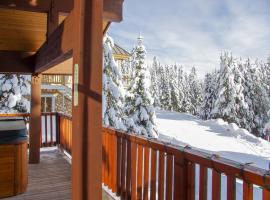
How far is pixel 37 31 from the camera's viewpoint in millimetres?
5754

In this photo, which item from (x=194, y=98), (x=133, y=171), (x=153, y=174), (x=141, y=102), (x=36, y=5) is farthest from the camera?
(x=194, y=98)

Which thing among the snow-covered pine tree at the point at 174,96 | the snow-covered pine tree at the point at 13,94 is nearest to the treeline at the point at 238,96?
the snow-covered pine tree at the point at 174,96

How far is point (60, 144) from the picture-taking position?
8.59 metres

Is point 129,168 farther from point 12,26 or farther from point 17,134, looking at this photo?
point 12,26

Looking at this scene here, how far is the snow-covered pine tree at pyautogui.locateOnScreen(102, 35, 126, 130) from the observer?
15445 millimetres

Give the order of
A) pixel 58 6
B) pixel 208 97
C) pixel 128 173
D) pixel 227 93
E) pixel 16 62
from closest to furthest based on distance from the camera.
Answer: pixel 128 173, pixel 58 6, pixel 16 62, pixel 227 93, pixel 208 97

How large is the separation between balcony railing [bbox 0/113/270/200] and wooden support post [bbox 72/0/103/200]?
0.95m

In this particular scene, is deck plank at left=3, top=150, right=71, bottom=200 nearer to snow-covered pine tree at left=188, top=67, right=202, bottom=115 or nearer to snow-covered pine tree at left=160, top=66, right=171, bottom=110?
snow-covered pine tree at left=160, top=66, right=171, bottom=110

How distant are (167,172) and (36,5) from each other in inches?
121

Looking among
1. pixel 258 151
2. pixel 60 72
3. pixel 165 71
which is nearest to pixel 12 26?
pixel 60 72

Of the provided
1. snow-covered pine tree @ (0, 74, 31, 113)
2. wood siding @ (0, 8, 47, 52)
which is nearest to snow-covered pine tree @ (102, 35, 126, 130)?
snow-covered pine tree @ (0, 74, 31, 113)

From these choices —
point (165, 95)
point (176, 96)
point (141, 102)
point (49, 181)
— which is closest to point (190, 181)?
point (49, 181)

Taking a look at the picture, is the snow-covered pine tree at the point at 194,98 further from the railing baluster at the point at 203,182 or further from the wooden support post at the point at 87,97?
the wooden support post at the point at 87,97

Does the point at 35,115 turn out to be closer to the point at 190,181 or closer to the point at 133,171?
the point at 133,171
